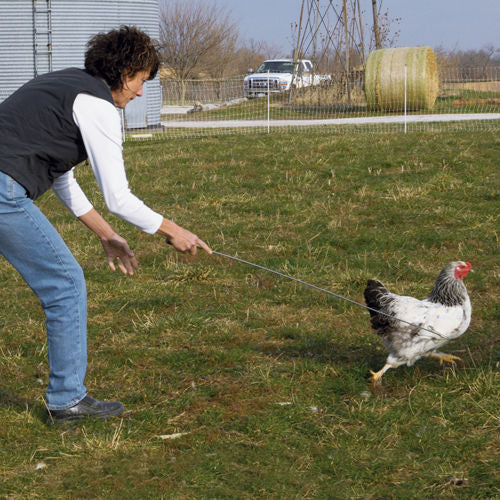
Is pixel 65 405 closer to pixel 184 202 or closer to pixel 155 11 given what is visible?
pixel 184 202

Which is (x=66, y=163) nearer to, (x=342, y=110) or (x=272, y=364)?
(x=272, y=364)

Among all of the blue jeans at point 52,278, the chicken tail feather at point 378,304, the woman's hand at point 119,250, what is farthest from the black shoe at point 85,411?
the chicken tail feather at point 378,304

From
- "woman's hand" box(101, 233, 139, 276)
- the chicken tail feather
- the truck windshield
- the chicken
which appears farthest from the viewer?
the truck windshield

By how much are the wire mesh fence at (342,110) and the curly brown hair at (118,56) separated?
39.2ft

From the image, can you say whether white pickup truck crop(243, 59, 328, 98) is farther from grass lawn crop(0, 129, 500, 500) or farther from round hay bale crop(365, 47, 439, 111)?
grass lawn crop(0, 129, 500, 500)

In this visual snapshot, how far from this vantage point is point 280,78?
27156 mm

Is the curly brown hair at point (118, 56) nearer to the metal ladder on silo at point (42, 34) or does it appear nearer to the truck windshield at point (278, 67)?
the metal ladder on silo at point (42, 34)

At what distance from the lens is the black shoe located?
12.7ft

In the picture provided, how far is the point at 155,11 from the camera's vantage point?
21.4 meters

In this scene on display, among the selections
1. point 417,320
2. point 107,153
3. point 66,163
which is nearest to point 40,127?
point 66,163

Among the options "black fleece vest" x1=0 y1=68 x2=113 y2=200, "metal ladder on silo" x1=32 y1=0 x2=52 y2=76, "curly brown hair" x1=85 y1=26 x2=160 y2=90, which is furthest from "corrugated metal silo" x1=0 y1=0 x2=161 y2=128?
"black fleece vest" x1=0 y1=68 x2=113 y2=200

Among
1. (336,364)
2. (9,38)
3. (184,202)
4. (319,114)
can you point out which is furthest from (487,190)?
(9,38)

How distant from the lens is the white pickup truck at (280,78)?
22.6 m

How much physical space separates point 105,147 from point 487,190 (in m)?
6.75
